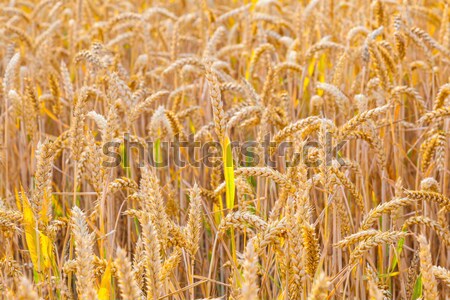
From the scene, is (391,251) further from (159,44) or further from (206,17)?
(159,44)

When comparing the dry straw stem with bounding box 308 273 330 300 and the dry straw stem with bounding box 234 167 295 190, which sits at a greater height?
the dry straw stem with bounding box 234 167 295 190

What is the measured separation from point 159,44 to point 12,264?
8.04ft

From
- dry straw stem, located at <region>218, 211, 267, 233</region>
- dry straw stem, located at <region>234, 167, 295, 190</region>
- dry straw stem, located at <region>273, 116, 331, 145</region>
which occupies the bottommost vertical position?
dry straw stem, located at <region>218, 211, 267, 233</region>

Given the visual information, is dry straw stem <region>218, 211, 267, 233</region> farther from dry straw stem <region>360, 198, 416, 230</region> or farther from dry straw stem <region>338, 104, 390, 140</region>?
dry straw stem <region>338, 104, 390, 140</region>

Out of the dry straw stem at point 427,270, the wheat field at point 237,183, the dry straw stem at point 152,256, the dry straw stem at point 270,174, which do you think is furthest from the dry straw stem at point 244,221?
the dry straw stem at point 427,270

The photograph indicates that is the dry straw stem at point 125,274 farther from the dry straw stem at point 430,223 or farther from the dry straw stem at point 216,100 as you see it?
the dry straw stem at point 430,223

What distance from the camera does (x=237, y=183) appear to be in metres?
1.56

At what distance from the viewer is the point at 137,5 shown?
481 centimetres

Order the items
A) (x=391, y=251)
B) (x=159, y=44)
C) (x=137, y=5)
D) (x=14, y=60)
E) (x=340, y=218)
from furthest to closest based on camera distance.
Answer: (x=137, y=5), (x=159, y=44), (x=14, y=60), (x=391, y=251), (x=340, y=218)

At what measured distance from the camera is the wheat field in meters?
1.22

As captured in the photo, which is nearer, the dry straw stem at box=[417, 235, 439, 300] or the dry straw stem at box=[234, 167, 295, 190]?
the dry straw stem at box=[417, 235, 439, 300]

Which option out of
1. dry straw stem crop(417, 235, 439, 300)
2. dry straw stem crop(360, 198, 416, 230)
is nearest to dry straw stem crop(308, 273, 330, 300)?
dry straw stem crop(417, 235, 439, 300)

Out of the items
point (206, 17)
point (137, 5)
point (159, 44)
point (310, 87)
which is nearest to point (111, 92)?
point (310, 87)

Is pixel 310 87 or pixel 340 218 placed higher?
pixel 310 87
